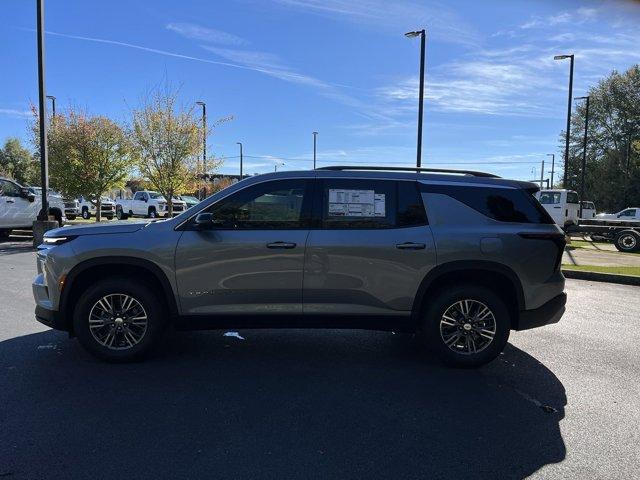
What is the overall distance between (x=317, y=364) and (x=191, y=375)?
119 cm

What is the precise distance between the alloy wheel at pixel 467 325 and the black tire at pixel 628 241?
55.5ft

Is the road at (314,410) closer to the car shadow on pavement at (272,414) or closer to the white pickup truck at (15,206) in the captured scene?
the car shadow on pavement at (272,414)

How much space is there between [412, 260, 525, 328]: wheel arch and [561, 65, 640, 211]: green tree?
1957 inches

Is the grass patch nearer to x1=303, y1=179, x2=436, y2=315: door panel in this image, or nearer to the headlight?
x1=303, y1=179, x2=436, y2=315: door panel

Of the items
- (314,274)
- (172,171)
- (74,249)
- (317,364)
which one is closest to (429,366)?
(317,364)

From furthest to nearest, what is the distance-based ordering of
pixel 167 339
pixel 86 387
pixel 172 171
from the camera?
pixel 172 171 < pixel 167 339 < pixel 86 387

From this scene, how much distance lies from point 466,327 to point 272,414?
2160 millimetres

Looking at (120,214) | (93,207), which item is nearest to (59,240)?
(120,214)

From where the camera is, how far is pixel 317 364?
16.7 feet

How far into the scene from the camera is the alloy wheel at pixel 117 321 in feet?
16.1

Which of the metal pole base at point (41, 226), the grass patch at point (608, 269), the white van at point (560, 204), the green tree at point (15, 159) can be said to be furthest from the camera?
the green tree at point (15, 159)

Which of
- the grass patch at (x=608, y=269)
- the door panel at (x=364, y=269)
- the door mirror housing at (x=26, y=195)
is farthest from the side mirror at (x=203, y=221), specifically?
the door mirror housing at (x=26, y=195)

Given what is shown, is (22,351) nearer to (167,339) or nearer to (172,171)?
(167,339)

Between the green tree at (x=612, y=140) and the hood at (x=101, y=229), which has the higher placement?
the green tree at (x=612, y=140)
